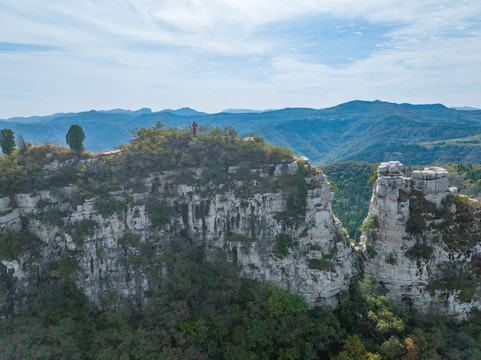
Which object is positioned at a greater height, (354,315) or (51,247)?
(51,247)

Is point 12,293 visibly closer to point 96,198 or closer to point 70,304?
point 70,304

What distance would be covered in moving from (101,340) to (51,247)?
1301 cm

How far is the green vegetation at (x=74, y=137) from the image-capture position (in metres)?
37.8

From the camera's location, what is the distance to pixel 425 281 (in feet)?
113

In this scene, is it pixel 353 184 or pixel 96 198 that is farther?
pixel 353 184

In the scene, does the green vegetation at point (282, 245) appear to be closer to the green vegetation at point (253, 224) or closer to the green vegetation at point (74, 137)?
the green vegetation at point (253, 224)

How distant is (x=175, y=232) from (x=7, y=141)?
26088 millimetres

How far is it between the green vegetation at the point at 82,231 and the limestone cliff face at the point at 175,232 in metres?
0.11

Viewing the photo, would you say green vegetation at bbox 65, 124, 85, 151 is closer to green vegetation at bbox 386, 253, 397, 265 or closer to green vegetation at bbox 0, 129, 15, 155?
green vegetation at bbox 0, 129, 15, 155

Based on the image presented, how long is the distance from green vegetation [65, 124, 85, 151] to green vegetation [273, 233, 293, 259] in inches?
1202

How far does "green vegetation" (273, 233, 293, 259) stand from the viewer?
1406 inches

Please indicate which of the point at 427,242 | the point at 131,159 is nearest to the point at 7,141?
the point at 131,159

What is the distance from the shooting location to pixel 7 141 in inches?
1473

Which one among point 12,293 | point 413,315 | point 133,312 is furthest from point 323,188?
point 12,293
